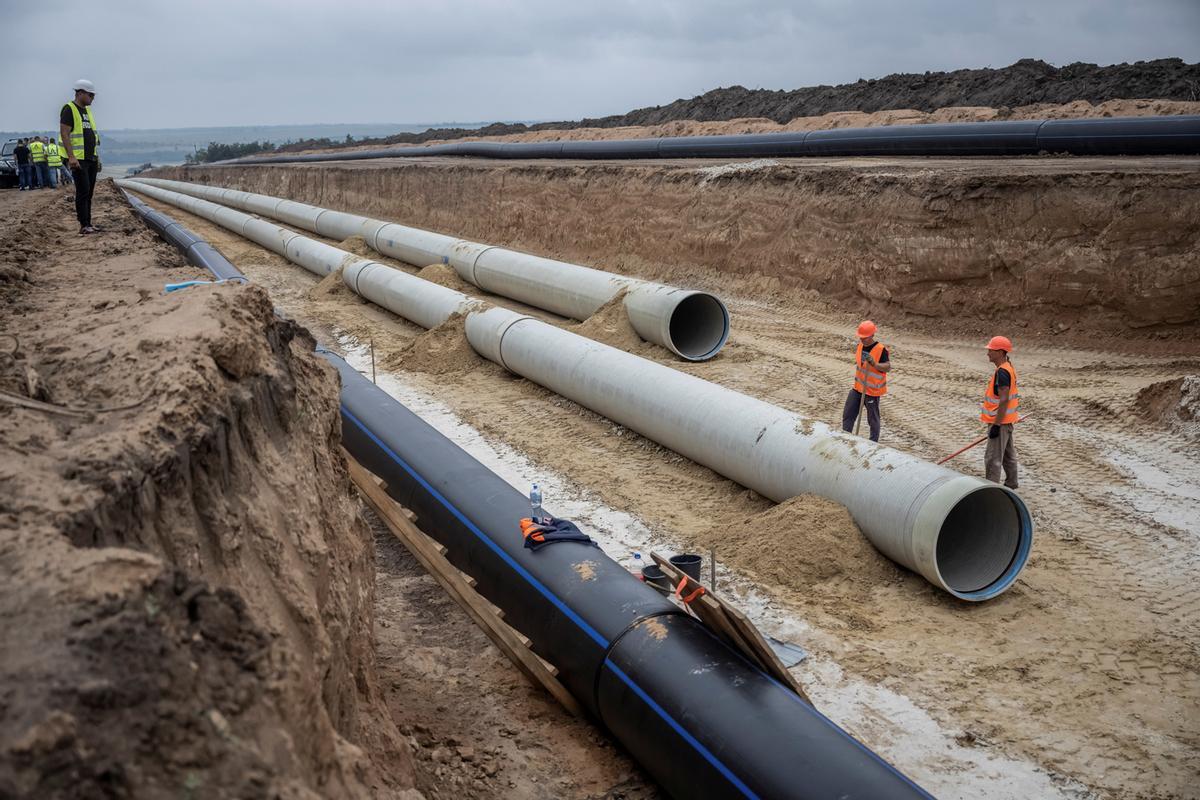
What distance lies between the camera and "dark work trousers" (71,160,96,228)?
10566 mm

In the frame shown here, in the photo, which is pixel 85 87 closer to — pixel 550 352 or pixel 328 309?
pixel 550 352

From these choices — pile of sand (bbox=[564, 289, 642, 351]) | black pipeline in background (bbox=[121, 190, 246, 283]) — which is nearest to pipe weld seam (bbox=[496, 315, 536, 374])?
pile of sand (bbox=[564, 289, 642, 351])

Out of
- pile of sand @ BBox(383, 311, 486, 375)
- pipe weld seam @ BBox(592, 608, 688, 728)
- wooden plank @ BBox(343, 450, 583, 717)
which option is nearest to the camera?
pipe weld seam @ BBox(592, 608, 688, 728)

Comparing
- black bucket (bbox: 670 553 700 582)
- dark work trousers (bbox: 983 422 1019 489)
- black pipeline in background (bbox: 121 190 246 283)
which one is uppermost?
black pipeline in background (bbox: 121 190 246 283)

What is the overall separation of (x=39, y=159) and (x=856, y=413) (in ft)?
77.3

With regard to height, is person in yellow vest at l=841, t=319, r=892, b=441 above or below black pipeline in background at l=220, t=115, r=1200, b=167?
below

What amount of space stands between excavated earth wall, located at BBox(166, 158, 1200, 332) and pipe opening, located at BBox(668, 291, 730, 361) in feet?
10.6

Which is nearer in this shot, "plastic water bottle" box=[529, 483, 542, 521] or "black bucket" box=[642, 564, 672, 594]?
"plastic water bottle" box=[529, 483, 542, 521]

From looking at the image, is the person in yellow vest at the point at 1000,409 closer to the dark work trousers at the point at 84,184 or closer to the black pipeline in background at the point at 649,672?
the black pipeline in background at the point at 649,672

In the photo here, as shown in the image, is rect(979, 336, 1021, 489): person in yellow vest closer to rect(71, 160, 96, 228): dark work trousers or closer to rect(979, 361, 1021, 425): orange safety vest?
rect(979, 361, 1021, 425): orange safety vest

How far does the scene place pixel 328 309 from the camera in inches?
656

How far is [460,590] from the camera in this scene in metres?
6.10

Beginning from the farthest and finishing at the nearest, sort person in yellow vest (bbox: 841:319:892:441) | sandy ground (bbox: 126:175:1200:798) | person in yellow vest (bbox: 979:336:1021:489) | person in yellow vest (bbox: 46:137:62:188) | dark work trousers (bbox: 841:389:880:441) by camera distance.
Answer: person in yellow vest (bbox: 46:137:62:188)
dark work trousers (bbox: 841:389:880:441)
person in yellow vest (bbox: 841:319:892:441)
person in yellow vest (bbox: 979:336:1021:489)
sandy ground (bbox: 126:175:1200:798)

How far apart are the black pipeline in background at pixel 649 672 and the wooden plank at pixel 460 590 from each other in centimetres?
9
